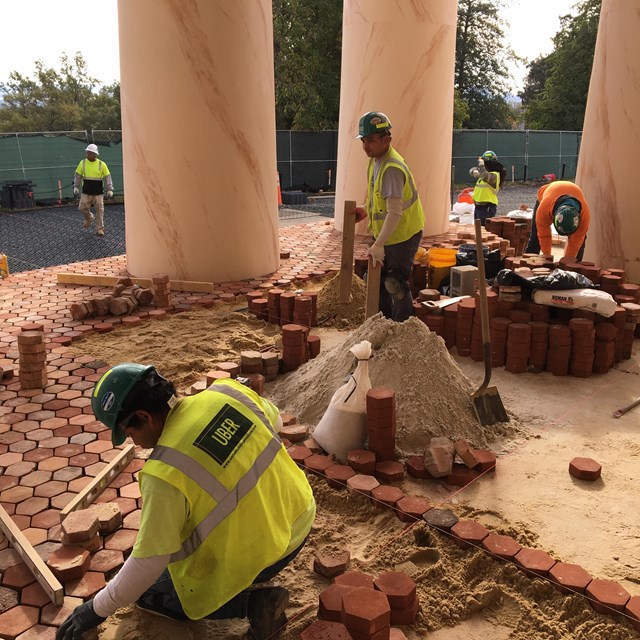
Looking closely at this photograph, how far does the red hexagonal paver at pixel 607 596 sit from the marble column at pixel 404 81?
7.61 meters

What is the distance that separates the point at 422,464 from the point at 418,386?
586 mm

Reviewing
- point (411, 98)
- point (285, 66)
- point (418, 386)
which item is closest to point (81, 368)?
point (418, 386)

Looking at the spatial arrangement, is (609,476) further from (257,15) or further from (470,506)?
(257,15)

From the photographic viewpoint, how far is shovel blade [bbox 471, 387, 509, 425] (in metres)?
4.05

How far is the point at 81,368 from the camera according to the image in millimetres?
4918

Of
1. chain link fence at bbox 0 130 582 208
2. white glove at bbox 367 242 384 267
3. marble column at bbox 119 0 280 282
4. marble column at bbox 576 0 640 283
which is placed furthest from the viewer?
chain link fence at bbox 0 130 582 208

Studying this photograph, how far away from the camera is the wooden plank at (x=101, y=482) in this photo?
3070 mm

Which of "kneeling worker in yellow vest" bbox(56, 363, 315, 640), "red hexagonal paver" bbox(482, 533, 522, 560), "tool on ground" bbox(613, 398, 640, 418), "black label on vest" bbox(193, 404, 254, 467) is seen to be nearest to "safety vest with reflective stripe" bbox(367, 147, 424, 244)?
"tool on ground" bbox(613, 398, 640, 418)

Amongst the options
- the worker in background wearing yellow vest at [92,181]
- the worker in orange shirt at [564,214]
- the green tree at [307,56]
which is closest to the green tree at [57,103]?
the green tree at [307,56]

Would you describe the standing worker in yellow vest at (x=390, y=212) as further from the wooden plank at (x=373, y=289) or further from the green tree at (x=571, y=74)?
the green tree at (x=571, y=74)

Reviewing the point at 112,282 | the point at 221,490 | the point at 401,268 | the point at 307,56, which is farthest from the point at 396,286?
the point at 307,56

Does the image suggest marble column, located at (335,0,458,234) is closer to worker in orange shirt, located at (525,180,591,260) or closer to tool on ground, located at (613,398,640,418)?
worker in orange shirt, located at (525,180,591,260)

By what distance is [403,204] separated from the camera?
16.8ft

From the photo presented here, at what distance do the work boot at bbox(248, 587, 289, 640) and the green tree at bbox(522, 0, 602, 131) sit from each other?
30.6 m
